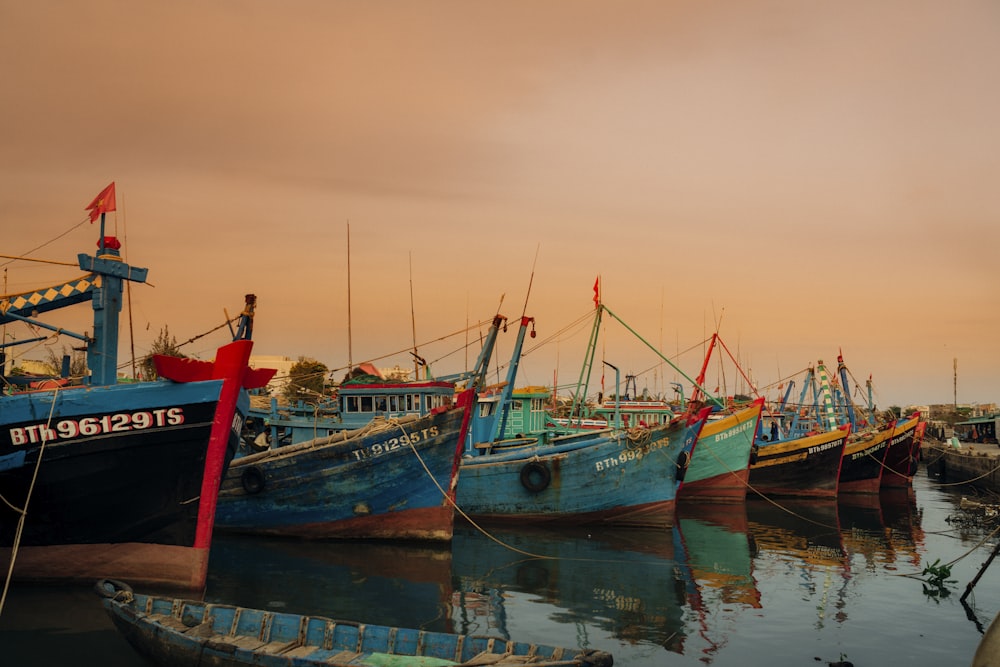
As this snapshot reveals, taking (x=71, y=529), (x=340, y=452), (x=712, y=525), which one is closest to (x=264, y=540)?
(x=340, y=452)

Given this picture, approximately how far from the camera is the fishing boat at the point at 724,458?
30.0 m

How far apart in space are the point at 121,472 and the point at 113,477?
0.55 feet

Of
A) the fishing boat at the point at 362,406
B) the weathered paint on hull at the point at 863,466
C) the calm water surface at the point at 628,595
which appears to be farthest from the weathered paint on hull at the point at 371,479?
the weathered paint on hull at the point at 863,466

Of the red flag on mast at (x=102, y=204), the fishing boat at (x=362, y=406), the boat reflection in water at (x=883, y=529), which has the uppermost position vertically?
the red flag on mast at (x=102, y=204)

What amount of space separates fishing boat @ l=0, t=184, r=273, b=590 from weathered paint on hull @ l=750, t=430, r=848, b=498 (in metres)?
24.8

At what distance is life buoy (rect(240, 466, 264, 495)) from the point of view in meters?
20.8

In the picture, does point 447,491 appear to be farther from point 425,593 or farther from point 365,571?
point 425,593

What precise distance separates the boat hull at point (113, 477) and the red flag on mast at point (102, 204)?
4.28m

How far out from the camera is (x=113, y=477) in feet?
45.8

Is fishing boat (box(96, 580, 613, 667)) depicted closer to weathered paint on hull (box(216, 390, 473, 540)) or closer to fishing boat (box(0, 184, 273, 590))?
fishing boat (box(0, 184, 273, 590))

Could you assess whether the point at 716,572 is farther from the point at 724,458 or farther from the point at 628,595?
the point at 724,458

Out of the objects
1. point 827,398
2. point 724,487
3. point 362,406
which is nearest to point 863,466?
point 827,398

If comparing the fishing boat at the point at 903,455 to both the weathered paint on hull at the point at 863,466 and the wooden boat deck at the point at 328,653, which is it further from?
the wooden boat deck at the point at 328,653

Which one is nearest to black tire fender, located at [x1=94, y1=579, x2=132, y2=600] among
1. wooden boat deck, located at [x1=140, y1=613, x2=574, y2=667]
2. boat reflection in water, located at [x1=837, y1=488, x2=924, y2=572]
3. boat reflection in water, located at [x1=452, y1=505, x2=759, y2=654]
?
wooden boat deck, located at [x1=140, y1=613, x2=574, y2=667]
